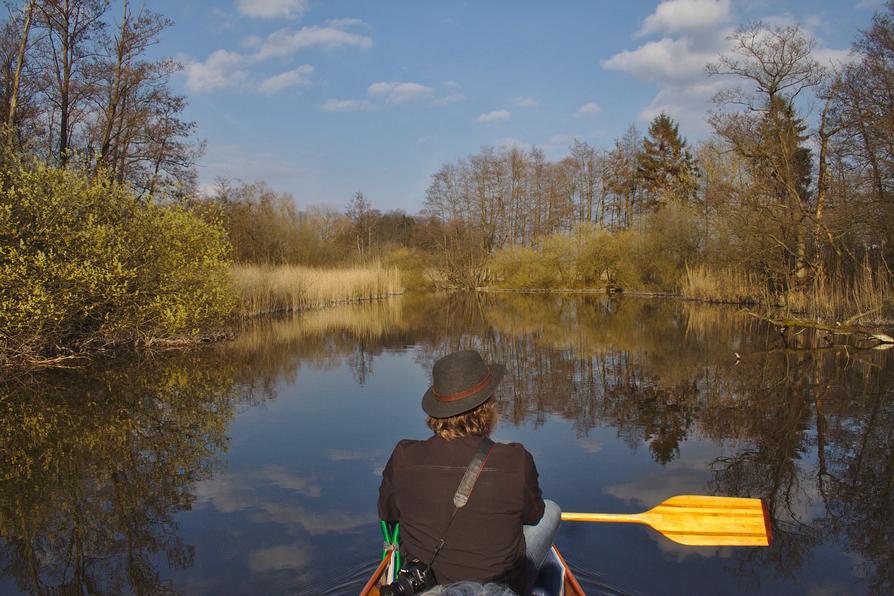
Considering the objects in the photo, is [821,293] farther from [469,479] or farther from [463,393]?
[469,479]

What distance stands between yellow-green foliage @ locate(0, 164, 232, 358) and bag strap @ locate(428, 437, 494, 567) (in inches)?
333

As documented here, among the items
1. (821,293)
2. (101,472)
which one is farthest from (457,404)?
(821,293)

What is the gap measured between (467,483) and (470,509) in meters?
0.10

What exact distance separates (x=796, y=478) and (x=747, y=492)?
584mm

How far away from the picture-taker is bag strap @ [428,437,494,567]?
214cm

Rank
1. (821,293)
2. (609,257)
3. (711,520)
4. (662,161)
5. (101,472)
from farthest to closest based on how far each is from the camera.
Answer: (662,161) → (609,257) → (821,293) → (101,472) → (711,520)

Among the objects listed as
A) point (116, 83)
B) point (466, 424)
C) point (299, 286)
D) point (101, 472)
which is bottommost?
point (101, 472)

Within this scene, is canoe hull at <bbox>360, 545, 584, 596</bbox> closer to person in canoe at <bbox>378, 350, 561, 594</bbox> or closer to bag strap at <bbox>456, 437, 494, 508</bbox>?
person in canoe at <bbox>378, 350, 561, 594</bbox>

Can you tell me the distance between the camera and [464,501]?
7.01 ft

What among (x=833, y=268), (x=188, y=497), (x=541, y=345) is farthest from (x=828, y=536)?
(x=833, y=268)

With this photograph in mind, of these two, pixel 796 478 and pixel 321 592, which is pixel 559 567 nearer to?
pixel 321 592

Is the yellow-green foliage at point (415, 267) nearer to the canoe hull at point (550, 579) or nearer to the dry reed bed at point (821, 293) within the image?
the dry reed bed at point (821, 293)

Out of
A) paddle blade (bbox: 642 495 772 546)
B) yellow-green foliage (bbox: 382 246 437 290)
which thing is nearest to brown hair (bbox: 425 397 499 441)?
paddle blade (bbox: 642 495 772 546)

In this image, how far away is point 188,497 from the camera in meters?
4.81
